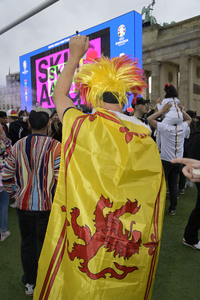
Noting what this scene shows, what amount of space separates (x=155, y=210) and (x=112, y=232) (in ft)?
0.84

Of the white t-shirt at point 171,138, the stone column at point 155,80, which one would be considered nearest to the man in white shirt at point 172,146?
the white t-shirt at point 171,138

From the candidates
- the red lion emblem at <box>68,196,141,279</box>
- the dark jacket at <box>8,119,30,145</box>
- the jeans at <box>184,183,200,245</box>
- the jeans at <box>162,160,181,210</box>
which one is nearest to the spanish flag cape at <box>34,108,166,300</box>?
the red lion emblem at <box>68,196,141,279</box>

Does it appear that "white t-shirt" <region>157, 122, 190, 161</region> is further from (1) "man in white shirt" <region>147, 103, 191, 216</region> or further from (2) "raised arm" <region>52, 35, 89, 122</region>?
(2) "raised arm" <region>52, 35, 89, 122</region>

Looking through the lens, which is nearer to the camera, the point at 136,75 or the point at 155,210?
the point at 155,210

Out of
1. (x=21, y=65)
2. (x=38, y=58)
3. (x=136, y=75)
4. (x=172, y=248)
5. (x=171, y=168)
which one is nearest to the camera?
(x=136, y=75)

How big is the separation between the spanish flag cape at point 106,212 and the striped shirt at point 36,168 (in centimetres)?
69

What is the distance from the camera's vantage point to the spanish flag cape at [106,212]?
117cm

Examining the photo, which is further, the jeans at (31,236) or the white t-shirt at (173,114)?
the white t-shirt at (173,114)

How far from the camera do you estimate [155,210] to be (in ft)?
4.08

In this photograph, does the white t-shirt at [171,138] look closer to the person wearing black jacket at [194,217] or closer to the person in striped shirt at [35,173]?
the person wearing black jacket at [194,217]

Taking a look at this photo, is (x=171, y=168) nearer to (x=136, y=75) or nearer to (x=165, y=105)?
(x=165, y=105)

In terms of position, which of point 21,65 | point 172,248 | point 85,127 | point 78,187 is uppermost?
point 21,65

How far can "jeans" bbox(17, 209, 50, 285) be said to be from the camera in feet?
6.72

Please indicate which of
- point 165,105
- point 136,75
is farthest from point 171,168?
point 136,75
